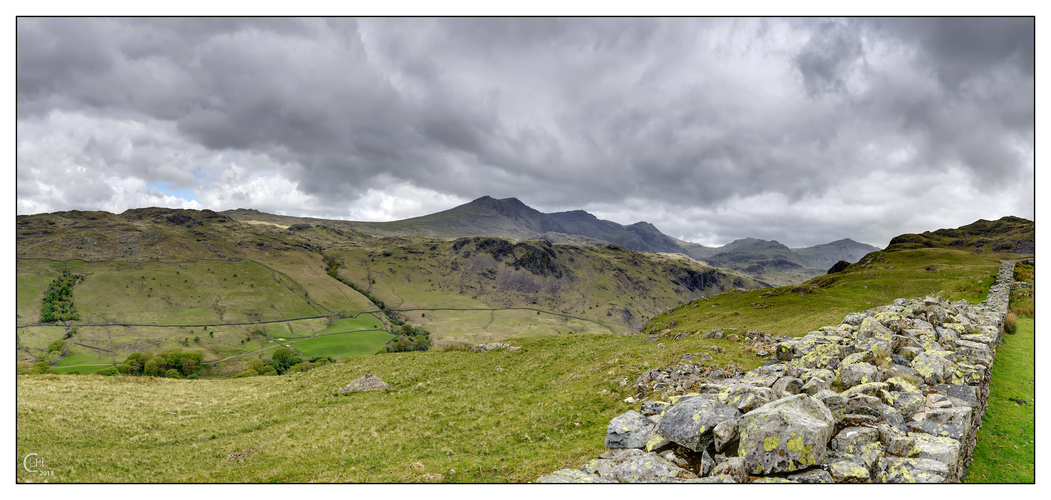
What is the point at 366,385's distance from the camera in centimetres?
3008

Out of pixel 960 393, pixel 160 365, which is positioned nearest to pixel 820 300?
pixel 960 393

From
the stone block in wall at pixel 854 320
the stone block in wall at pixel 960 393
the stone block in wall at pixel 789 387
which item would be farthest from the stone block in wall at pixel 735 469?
the stone block in wall at pixel 854 320

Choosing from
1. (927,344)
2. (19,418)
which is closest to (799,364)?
(927,344)

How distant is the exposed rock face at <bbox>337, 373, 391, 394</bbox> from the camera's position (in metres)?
29.5

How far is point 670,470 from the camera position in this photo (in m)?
10.6

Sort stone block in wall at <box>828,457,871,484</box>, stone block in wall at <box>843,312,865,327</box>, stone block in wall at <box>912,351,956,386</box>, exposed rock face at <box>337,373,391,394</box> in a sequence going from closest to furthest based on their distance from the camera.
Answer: stone block in wall at <box>828,457,871,484</box> → stone block in wall at <box>912,351,956,386</box> → stone block in wall at <box>843,312,865,327</box> → exposed rock face at <box>337,373,391,394</box>

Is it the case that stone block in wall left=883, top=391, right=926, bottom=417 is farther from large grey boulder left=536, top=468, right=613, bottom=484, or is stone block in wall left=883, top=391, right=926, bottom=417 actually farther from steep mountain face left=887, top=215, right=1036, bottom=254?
steep mountain face left=887, top=215, right=1036, bottom=254

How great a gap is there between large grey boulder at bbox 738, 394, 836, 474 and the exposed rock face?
2603cm

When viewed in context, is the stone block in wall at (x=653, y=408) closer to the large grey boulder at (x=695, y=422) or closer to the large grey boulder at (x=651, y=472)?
the large grey boulder at (x=695, y=422)

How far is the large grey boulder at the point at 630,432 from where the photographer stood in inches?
510

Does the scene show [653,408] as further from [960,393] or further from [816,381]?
[960,393]

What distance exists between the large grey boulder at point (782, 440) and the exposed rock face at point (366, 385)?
85.4 ft
